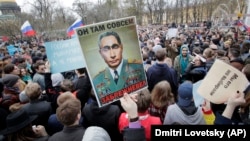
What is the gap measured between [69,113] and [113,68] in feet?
2.12

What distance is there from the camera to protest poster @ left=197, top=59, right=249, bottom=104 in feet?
6.82

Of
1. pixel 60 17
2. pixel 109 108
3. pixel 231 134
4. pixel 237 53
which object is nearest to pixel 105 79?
pixel 109 108

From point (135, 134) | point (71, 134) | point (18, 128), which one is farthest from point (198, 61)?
point (18, 128)

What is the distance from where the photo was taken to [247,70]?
146 inches

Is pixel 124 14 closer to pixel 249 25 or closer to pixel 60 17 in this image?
pixel 60 17

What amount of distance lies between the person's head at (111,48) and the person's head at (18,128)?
107cm

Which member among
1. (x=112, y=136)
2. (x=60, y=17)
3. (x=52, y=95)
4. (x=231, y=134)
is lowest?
(x=112, y=136)

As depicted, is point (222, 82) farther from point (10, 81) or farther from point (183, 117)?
point (10, 81)

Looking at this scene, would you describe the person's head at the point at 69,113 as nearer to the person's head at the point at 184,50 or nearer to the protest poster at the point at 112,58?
the protest poster at the point at 112,58

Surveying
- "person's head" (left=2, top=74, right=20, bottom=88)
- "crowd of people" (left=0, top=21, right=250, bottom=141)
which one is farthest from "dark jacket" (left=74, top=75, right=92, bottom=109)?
"person's head" (left=2, top=74, right=20, bottom=88)

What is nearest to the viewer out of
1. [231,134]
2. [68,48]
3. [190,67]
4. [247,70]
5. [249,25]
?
[231,134]

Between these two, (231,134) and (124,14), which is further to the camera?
(124,14)

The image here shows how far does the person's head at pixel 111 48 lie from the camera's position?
93.7 inches

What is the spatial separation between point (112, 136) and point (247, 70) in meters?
2.25
